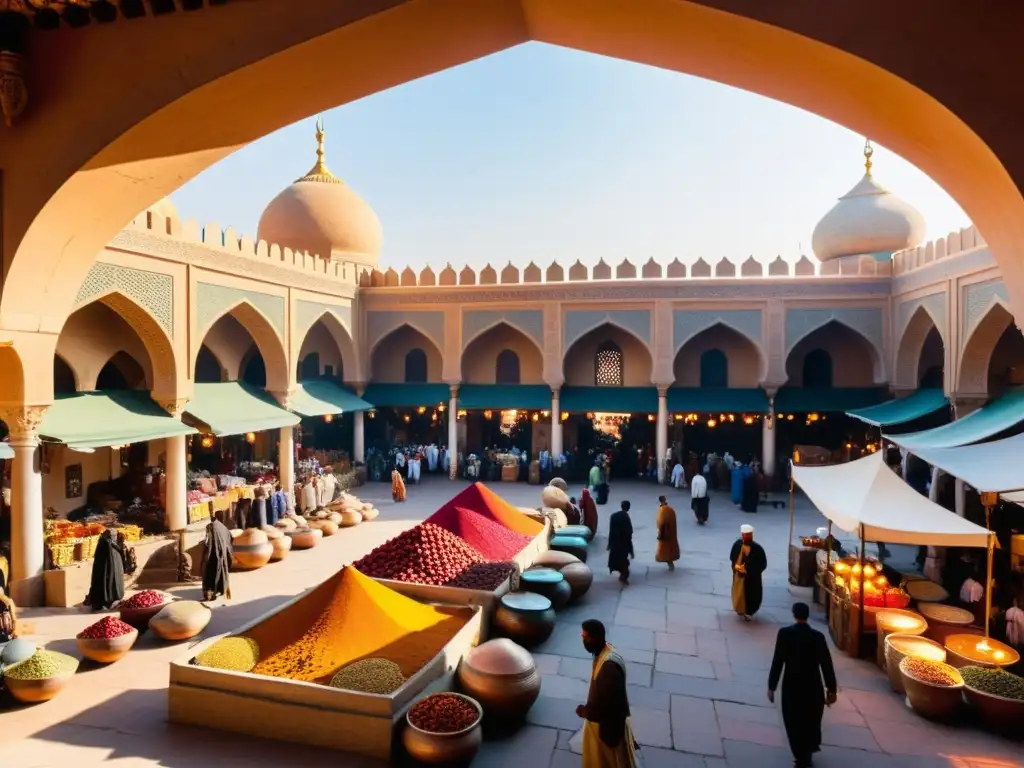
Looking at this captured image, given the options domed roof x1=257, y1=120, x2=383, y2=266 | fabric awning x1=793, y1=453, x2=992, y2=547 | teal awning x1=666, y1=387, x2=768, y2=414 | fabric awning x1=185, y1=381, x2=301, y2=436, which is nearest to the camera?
fabric awning x1=793, y1=453, x2=992, y2=547

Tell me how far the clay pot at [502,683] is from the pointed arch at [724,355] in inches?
559

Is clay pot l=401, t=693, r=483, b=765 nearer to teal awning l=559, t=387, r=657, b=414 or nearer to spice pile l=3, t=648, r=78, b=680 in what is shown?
spice pile l=3, t=648, r=78, b=680

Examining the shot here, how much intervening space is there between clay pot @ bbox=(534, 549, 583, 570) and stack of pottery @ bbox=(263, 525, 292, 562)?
485 cm

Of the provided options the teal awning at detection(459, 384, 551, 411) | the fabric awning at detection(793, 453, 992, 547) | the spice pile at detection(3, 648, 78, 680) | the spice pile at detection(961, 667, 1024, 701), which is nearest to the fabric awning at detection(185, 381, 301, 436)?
the teal awning at detection(459, 384, 551, 411)

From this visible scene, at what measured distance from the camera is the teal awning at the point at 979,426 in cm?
1029

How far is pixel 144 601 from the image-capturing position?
311 inches

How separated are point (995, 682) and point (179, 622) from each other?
8492 mm

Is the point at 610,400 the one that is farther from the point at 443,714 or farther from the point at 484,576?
the point at 443,714

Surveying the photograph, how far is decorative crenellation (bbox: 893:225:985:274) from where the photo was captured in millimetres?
12859

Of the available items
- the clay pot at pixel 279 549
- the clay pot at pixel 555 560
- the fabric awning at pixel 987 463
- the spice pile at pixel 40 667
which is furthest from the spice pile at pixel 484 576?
the fabric awning at pixel 987 463

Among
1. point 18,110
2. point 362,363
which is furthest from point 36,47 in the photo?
point 362,363

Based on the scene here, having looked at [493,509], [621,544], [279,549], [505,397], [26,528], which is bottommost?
[279,549]

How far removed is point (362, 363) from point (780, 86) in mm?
16929

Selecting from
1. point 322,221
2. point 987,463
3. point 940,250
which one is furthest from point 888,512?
point 322,221
